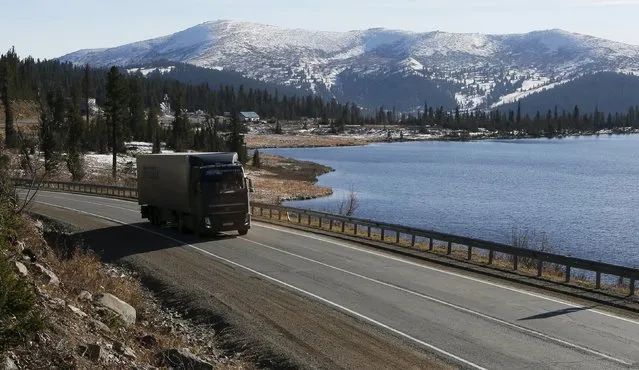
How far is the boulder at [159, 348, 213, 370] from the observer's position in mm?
11734

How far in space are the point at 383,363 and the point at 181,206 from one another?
19.6 m

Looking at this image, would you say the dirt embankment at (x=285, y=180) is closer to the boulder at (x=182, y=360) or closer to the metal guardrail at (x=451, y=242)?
the metal guardrail at (x=451, y=242)

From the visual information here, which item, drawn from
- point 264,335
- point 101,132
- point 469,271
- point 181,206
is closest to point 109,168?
point 101,132

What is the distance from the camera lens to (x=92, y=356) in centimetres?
991

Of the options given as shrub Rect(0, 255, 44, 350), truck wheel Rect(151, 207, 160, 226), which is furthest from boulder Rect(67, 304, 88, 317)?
truck wheel Rect(151, 207, 160, 226)

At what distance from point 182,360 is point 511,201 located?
55.6 metres

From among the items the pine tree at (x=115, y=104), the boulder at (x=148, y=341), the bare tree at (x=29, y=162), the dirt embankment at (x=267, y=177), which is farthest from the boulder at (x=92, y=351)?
the pine tree at (x=115, y=104)

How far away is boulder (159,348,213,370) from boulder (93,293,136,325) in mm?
2842

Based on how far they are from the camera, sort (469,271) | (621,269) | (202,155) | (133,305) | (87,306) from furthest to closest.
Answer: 1. (202,155)
2. (469,271)
3. (621,269)
4. (133,305)
5. (87,306)

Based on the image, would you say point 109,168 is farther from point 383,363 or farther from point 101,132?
point 383,363

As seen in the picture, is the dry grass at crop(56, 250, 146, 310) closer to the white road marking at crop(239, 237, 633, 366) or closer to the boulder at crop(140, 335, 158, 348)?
the boulder at crop(140, 335, 158, 348)

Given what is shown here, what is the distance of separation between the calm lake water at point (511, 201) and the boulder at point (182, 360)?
97.2 feet

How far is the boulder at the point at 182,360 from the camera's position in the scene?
11.7 m

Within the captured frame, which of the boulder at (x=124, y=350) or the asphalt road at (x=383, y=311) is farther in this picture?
the asphalt road at (x=383, y=311)
